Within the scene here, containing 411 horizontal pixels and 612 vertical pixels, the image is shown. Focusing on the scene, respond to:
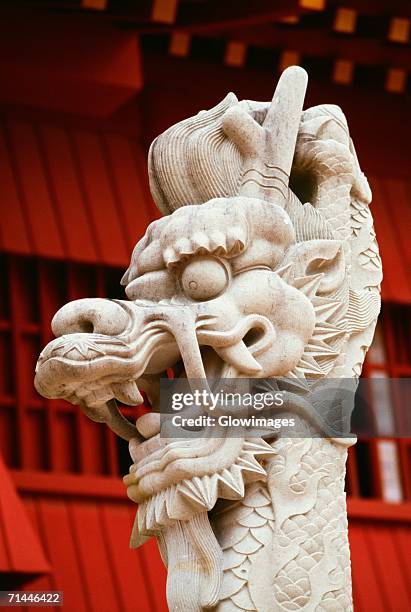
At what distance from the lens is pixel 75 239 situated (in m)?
7.68

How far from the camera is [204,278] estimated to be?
3.23m

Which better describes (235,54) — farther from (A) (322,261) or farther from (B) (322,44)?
(A) (322,261)

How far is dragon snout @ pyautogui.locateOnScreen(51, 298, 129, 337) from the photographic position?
316 cm

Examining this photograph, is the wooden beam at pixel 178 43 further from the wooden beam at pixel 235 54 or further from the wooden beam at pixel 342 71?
the wooden beam at pixel 342 71

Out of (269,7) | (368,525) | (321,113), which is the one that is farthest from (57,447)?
(321,113)

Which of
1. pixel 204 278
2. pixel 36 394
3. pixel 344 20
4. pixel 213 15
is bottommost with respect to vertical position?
pixel 204 278

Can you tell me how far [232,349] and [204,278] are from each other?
17 centimetres

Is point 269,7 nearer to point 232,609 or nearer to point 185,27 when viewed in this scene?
point 185,27

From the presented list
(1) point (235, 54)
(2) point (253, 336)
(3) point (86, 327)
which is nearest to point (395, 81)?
(1) point (235, 54)

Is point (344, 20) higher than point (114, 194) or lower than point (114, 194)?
higher

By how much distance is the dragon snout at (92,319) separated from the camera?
316 cm

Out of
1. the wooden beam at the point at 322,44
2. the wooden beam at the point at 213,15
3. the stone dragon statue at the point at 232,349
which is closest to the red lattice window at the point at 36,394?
the wooden beam at the point at 213,15

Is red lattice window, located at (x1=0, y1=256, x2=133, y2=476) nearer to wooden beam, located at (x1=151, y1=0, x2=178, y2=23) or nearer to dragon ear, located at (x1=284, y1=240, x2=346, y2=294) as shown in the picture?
wooden beam, located at (x1=151, y1=0, x2=178, y2=23)

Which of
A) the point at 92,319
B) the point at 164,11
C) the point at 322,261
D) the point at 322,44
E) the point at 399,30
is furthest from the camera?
the point at 322,44
